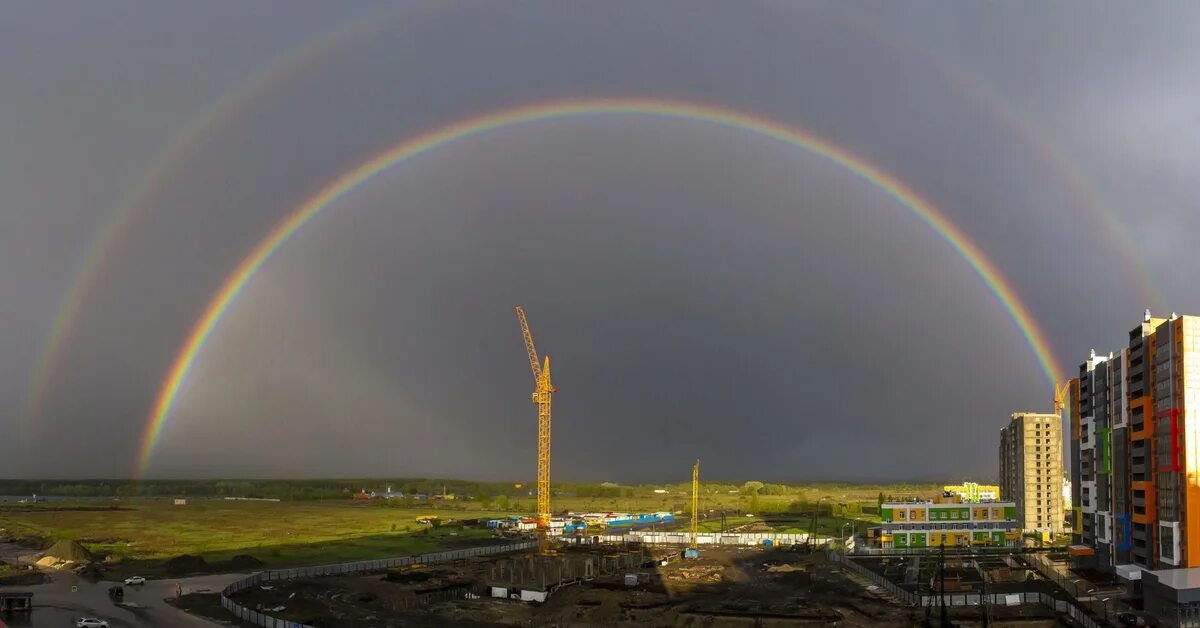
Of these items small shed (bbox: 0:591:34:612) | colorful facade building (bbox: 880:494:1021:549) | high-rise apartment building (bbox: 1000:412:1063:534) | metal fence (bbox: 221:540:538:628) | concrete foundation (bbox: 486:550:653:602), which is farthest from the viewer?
high-rise apartment building (bbox: 1000:412:1063:534)

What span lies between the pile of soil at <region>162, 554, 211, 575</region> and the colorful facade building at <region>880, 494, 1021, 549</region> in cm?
6898

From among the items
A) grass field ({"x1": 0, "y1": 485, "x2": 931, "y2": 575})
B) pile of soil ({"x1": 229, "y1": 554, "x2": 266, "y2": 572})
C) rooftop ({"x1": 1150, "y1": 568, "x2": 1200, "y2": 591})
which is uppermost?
rooftop ({"x1": 1150, "y1": 568, "x2": 1200, "y2": 591})

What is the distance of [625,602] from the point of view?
64.3 metres

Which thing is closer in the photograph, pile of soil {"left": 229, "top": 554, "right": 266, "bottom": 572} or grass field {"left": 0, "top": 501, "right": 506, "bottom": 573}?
pile of soil {"left": 229, "top": 554, "right": 266, "bottom": 572}

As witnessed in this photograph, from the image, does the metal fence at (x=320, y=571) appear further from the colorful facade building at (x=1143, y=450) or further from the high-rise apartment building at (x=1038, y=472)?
the high-rise apartment building at (x=1038, y=472)

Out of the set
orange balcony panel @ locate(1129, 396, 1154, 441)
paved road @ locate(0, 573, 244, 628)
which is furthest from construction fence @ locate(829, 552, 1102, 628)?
paved road @ locate(0, 573, 244, 628)

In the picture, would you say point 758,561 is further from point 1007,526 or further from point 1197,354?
point 1197,354

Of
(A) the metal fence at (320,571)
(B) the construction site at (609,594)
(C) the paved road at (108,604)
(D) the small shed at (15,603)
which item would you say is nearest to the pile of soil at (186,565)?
(C) the paved road at (108,604)

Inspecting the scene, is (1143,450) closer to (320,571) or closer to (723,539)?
(723,539)

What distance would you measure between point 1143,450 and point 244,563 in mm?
76578

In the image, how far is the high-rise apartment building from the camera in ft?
402

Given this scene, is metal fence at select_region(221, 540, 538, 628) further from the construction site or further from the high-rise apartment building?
the high-rise apartment building

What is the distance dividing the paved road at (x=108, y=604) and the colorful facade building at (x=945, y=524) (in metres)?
66.4

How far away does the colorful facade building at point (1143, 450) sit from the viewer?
58.3 metres
